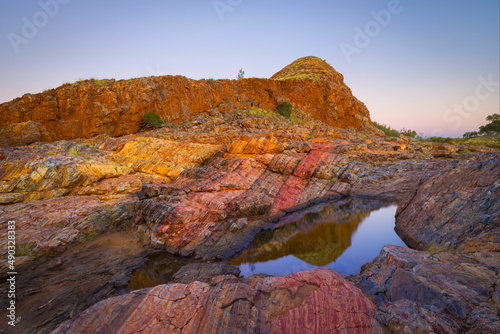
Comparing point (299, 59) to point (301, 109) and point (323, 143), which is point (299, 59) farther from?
point (323, 143)

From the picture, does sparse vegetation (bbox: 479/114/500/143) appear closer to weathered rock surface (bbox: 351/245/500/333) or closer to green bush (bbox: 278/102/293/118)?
green bush (bbox: 278/102/293/118)

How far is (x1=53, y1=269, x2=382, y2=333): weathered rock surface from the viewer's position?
4848 mm

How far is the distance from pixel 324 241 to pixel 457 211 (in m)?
6.47

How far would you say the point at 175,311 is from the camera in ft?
17.2

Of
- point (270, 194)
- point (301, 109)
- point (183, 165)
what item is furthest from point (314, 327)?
point (301, 109)

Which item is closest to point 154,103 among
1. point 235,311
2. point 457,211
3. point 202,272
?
point 202,272

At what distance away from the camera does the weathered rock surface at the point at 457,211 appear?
6.63m

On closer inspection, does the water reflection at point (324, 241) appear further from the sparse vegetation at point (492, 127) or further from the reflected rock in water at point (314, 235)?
the sparse vegetation at point (492, 127)

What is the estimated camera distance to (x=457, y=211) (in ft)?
27.7

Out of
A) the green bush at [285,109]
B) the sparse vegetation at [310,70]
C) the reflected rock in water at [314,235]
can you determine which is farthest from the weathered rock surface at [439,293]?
the sparse vegetation at [310,70]

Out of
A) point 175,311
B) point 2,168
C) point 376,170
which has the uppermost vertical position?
point 376,170

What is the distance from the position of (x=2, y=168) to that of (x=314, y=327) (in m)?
21.6

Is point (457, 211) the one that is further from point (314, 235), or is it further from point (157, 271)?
point (157, 271)

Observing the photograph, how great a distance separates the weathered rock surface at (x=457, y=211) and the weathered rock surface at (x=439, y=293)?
3.80ft
